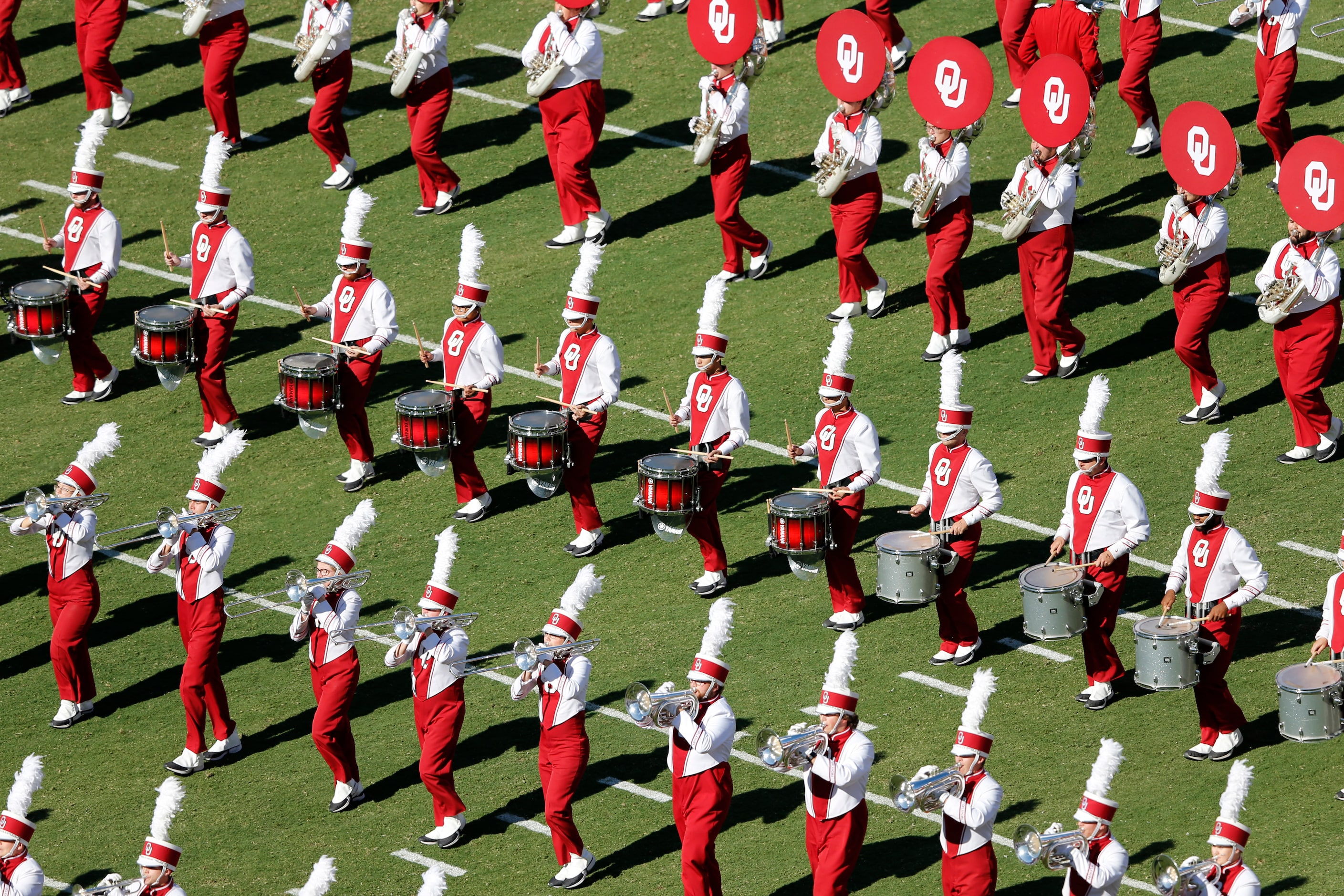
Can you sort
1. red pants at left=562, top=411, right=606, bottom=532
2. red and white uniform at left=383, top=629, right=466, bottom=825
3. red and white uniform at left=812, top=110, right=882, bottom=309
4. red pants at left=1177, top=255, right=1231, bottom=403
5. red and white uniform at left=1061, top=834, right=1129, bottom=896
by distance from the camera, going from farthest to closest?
red and white uniform at left=812, top=110, right=882, bottom=309 → red pants at left=1177, top=255, right=1231, bottom=403 → red pants at left=562, top=411, right=606, bottom=532 → red and white uniform at left=383, top=629, right=466, bottom=825 → red and white uniform at left=1061, top=834, right=1129, bottom=896

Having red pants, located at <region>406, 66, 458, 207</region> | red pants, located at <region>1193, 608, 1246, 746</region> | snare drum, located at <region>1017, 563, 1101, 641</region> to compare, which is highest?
red pants, located at <region>406, 66, 458, 207</region>

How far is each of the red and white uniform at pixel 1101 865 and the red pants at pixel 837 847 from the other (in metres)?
1.42

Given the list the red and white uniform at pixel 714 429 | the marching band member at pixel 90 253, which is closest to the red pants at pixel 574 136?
the marching band member at pixel 90 253

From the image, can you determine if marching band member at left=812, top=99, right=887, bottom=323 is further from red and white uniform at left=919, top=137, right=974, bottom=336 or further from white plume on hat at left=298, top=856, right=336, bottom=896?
white plume on hat at left=298, top=856, right=336, bottom=896

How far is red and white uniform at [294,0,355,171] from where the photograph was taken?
2280 cm

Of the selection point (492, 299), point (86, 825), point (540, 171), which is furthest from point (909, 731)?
point (540, 171)

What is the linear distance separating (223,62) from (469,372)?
21.3 ft

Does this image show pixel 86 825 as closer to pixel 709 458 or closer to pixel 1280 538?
pixel 709 458

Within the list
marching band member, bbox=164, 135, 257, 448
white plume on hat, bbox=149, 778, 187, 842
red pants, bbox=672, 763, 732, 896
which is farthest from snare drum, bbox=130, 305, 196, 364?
red pants, bbox=672, 763, 732, 896

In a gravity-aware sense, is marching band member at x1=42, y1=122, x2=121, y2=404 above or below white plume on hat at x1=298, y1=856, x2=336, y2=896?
above

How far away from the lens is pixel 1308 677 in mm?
14281

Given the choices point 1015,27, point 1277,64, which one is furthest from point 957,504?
point 1015,27

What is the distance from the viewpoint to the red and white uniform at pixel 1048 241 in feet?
63.1

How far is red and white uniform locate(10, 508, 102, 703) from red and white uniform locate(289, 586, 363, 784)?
6.70 ft
